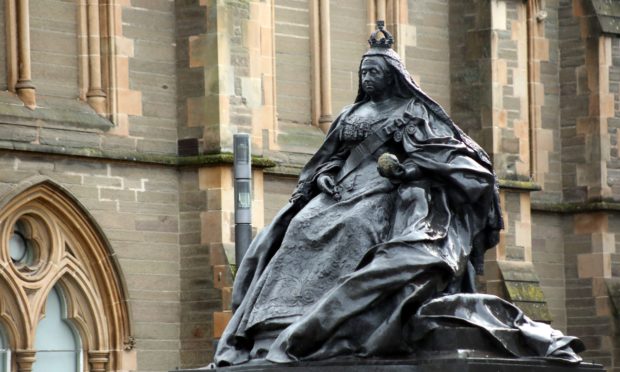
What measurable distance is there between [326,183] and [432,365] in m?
1.55

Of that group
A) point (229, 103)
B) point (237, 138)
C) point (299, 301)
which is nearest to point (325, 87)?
point (229, 103)

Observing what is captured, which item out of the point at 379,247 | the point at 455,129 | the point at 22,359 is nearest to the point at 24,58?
the point at 22,359

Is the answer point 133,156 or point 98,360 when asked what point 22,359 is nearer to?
point 98,360

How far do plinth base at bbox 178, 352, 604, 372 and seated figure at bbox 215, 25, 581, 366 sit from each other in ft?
0.20

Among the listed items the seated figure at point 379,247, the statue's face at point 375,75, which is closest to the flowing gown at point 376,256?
the seated figure at point 379,247

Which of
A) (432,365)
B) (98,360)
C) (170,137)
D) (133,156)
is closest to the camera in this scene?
(432,365)

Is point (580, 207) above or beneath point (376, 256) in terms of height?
above

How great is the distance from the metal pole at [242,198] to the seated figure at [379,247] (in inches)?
356

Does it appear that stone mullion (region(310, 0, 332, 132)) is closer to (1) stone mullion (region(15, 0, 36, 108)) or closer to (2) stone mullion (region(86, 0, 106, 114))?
(2) stone mullion (region(86, 0, 106, 114))

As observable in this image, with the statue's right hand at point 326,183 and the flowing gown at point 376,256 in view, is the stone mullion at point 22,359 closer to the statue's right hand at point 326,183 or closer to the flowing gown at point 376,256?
the flowing gown at point 376,256

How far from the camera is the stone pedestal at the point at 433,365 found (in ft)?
42.2

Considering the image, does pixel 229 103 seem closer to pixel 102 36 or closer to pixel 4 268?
pixel 102 36

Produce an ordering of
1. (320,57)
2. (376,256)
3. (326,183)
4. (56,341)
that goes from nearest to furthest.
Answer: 1. (376,256)
2. (326,183)
3. (56,341)
4. (320,57)

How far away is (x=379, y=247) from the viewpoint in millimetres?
13367
